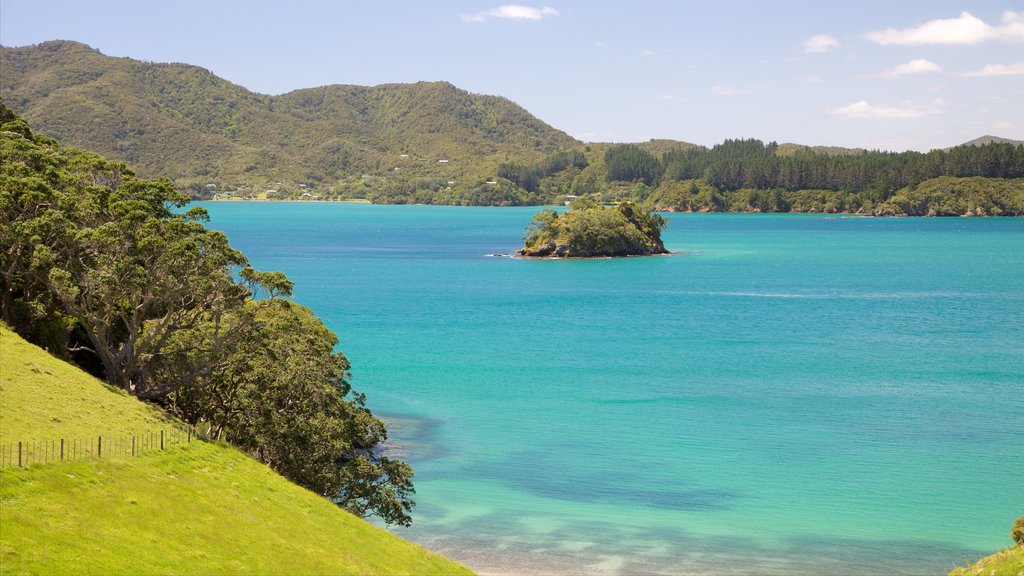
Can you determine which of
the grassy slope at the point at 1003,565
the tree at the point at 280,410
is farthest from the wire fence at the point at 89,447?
the grassy slope at the point at 1003,565

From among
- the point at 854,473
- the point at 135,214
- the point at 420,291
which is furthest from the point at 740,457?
the point at 420,291

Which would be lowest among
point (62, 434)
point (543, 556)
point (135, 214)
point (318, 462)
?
point (543, 556)

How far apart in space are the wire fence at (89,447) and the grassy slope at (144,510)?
0.44m

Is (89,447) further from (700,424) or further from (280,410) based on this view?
(700,424)

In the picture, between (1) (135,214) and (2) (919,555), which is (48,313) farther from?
(2) (919,555)

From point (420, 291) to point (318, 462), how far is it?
106826 mm

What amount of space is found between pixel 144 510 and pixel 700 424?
4615 centimetres

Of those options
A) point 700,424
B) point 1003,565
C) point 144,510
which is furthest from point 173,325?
point 700,424

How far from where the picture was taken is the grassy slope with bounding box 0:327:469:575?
24.9 meters

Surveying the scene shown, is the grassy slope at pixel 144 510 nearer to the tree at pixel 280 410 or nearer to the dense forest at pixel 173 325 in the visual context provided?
the dense forest at pixel 173 325

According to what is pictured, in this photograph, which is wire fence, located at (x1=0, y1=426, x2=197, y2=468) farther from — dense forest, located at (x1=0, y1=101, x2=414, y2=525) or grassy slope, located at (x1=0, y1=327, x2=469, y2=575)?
dense forest, located at (x1=0, y1=101, x2=414, y2=525)

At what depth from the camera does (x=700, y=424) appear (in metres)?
68.2

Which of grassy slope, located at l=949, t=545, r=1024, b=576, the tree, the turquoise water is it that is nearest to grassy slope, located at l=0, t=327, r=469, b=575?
the tree

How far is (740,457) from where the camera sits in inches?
2356
